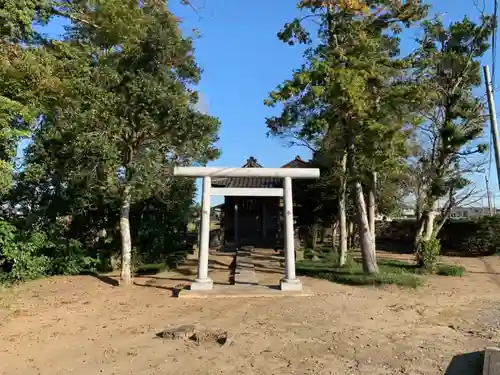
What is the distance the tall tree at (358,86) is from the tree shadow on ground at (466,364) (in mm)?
7307

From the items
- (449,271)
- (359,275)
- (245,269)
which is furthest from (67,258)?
(449,271)

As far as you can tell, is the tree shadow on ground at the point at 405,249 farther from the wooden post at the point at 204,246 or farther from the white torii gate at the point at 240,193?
the wooden post at the point at 204,246

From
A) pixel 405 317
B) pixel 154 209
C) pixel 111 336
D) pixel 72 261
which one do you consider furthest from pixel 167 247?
pixel 405 317

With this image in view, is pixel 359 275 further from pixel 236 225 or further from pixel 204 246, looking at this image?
pixel 236 225

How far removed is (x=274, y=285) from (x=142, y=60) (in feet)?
25.6

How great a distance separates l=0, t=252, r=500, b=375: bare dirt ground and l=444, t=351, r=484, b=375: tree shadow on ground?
0.09ft

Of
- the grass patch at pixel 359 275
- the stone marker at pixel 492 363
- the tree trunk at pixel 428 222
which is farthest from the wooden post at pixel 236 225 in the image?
the stone marker at pixel 492 363

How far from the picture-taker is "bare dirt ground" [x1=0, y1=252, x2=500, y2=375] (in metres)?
6.58

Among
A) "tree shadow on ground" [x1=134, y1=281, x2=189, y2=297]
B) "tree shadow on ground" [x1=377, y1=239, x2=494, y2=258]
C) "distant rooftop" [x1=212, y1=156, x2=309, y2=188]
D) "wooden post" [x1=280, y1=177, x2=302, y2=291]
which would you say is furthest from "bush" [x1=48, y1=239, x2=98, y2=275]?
"tree shadow on ground" [x1=377, y1=239, x2=494, y2=258]

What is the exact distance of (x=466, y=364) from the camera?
6.41 meters

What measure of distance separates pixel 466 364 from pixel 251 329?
12.8 ft

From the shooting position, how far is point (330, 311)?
399 inches

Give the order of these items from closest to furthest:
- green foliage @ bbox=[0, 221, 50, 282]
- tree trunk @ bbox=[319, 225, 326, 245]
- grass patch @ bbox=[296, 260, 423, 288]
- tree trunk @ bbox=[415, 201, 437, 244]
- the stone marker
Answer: the stone marker
green foliage @ bbox=[0, 221, 50, 282]
grass patch @ bbox=[296, 260, 423, 288]
tree trunk @ bbox=[415, 201, 437, 244]
tree trunk @ bbox=[319, 225, 326, 245]

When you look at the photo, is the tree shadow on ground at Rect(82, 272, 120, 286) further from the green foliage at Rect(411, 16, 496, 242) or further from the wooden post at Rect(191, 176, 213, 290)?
the green foliage at Rect(411, 16, 496, 242)
